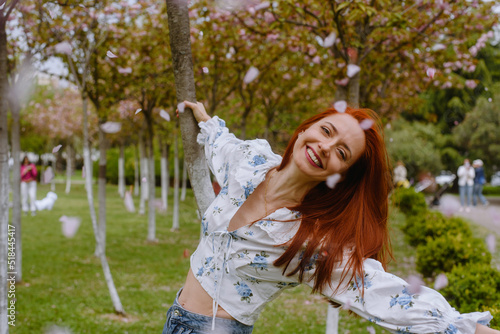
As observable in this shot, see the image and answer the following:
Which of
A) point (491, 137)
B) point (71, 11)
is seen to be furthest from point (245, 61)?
point (491, 137)

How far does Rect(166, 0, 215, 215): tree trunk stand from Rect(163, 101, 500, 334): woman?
0.26ft

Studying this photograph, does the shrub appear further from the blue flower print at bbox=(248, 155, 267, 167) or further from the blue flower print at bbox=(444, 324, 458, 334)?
the blue flower print at bbox=(444, 324, 458, 334)

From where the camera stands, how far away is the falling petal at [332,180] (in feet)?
6.08

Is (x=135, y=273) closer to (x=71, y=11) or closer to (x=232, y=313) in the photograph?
(x=71, y=11)

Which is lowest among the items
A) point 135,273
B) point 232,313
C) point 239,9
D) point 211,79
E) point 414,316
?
point 135,273

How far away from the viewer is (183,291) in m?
1.96

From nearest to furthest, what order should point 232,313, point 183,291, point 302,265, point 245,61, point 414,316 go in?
point 414,316, point 302,265, point 232,313, point 183,291, point 245,61

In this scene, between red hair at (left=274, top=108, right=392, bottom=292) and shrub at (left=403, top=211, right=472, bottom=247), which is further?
shrub at (left=403, top=211, right=472, bottom=247)

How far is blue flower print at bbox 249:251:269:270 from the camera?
69.0 inches

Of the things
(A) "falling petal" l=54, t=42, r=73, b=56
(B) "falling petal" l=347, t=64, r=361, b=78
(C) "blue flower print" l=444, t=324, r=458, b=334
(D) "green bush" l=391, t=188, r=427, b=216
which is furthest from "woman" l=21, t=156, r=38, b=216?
(C) "blue flower print" l=444, t=324, r=458, b=334

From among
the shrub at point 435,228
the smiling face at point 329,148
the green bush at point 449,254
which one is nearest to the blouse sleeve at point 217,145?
the smiling face at point 329,148

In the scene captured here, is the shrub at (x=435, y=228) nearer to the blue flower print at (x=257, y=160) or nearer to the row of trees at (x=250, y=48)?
the row of trees at (x=250, y=48)

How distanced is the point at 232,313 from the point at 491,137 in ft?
83.9

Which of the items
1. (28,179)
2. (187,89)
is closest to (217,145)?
(187,89)
